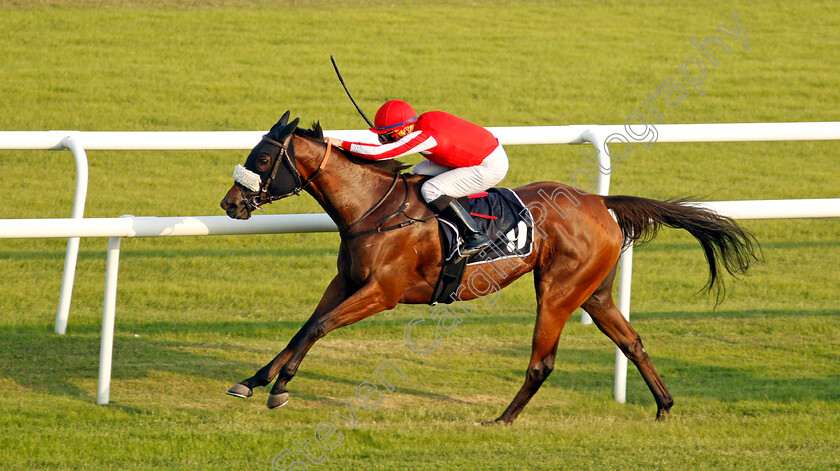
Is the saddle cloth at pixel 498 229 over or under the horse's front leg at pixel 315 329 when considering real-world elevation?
over

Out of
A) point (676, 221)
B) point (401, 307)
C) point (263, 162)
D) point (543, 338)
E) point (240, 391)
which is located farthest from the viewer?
point (401, 307)

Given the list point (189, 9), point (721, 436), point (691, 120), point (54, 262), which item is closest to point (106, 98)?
point (189, 9)

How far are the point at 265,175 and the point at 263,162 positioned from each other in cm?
6

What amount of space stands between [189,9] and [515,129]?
10.6 metres

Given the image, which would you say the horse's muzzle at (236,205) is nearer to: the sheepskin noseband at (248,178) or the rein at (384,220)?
the sheepskin noseband at (248,178)

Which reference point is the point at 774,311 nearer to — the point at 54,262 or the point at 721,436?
the point at 721,436

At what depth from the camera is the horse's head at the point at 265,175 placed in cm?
421

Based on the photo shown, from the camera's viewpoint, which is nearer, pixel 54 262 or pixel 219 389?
pixel 219 389

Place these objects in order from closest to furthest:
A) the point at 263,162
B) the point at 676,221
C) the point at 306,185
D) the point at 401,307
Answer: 1. the point at 263,162
2. the point at 306,185
3. the point at 676,221
4. the point at 401,307

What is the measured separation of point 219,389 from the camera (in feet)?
16.6

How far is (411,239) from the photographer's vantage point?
450 cm

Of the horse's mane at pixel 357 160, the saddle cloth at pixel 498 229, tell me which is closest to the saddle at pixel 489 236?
the saddle cloth at pixel 498 229

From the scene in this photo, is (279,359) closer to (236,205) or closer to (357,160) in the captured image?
(236,205)

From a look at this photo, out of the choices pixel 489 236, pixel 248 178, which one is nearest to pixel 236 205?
pixel 248 178
